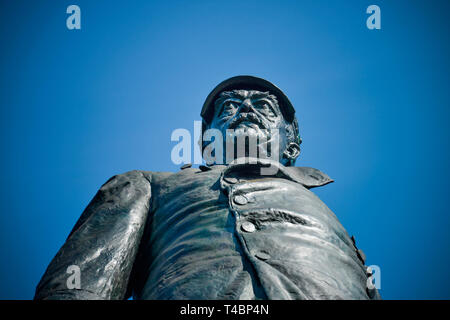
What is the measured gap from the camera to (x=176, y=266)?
2.90 m

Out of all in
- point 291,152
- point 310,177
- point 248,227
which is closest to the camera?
point 248,227

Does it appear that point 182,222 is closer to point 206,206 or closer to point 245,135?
point 206,206

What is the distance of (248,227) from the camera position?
288 centimetres

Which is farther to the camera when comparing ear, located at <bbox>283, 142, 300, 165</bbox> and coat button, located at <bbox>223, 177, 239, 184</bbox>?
ear, located at <bbox>283, 142, 300, 165</bbox>

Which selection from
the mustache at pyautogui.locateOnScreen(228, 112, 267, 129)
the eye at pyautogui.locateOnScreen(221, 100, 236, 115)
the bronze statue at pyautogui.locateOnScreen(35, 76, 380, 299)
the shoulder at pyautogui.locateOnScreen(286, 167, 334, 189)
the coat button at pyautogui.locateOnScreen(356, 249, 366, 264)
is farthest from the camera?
the eye at pyautogui.locateOnScreen(221, 100, 236, 115)

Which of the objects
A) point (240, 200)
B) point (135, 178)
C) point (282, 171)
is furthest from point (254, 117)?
point (240, 200)

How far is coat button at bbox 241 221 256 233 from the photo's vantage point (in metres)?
2.86

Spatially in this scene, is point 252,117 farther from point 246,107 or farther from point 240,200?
point 240,200

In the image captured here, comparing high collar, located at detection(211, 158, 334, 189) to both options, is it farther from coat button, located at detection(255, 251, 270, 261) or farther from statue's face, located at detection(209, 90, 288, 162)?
coat button, located at detection(255, 251, 270, 261)

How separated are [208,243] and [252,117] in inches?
112

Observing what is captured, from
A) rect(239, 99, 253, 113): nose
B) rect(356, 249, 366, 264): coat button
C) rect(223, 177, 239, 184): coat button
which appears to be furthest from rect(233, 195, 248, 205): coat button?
rect(239, 99, 253, 113): nose

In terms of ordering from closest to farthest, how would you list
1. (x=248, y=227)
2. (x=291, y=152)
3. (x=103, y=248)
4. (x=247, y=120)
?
(x=248, y=227) → (x=103, y=248) → (x=247, y=120) → (x=291, y=152)

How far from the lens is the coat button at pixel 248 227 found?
2.86 metres
